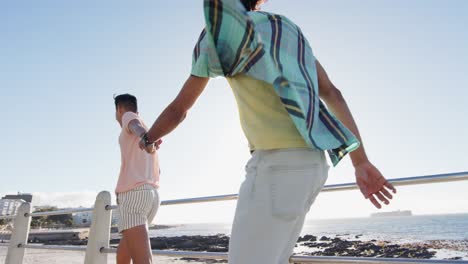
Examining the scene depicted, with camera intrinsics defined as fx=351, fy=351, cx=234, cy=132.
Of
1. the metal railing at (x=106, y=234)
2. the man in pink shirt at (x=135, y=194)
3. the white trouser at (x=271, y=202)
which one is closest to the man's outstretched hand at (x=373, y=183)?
the white trouser at (x=271, y=202)

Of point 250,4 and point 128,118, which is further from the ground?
point 128,118

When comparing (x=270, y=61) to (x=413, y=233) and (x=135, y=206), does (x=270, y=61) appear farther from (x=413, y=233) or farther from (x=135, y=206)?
(x=413, y=233)

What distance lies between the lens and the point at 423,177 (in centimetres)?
163

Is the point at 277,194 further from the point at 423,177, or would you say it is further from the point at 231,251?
the point at 423,177

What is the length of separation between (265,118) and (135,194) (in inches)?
60.3

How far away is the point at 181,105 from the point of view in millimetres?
1166

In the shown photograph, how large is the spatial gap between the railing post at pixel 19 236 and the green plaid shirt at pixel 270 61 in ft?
12.8

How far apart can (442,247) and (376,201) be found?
45940 mm

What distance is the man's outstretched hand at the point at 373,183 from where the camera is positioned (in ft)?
3.60

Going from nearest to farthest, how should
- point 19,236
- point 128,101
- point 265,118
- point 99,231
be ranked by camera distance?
point 265,118
point 128,101
point 99,231
point 19,236

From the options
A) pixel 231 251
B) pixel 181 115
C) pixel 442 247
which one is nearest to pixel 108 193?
pixel 181 115

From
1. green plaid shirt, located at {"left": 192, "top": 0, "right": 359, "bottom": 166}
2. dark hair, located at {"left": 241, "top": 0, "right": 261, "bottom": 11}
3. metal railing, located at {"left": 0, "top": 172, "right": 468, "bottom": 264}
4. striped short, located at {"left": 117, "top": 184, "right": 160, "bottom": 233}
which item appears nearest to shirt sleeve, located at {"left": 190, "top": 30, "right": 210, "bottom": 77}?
green plaid shirt, located at {"left": 192, "top": 0, "right": 359, "bottom": 166}

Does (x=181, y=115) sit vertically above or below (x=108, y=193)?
below

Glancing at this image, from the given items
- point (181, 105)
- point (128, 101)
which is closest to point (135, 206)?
point (128, 101)
